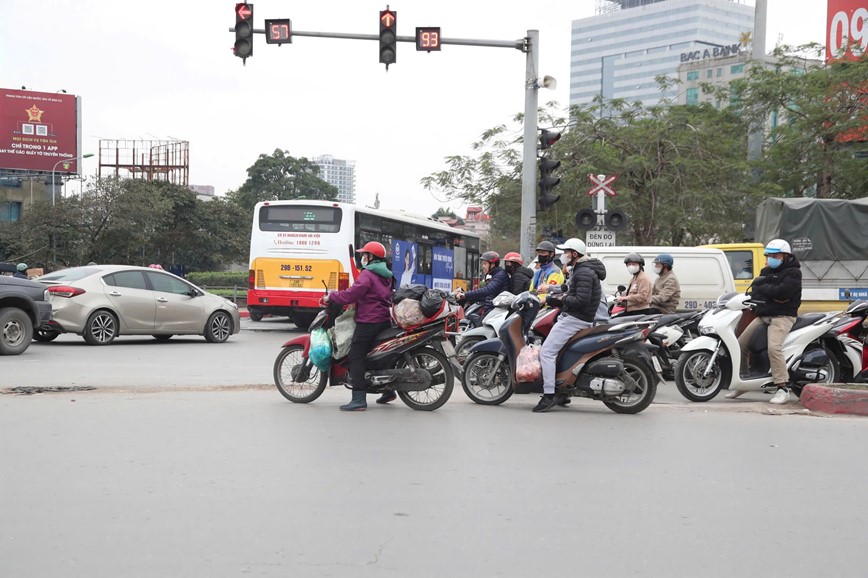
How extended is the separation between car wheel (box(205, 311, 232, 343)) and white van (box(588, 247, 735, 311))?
7.34 metres

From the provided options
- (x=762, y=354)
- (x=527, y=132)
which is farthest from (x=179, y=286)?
(x=762, y=354)

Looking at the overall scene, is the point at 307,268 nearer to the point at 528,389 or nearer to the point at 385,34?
the point at 385,34

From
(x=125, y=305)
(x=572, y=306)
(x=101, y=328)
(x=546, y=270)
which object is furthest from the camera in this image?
(x=125, y=305)

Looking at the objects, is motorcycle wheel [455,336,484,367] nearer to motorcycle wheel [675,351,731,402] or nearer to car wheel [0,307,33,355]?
motorcycle wheel [675,351,731,402]

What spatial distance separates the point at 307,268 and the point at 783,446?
14.8m

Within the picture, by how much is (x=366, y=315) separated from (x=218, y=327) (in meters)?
9.45

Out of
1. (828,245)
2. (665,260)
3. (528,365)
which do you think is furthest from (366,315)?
(828,245)

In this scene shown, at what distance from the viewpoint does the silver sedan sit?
15.5 m

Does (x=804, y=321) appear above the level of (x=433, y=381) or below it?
above

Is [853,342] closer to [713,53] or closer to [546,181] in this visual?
[546,181]

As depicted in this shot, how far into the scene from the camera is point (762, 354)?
33.8 feet

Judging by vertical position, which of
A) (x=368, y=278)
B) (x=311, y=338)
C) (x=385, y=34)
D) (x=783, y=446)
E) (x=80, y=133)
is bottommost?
(x=783, y=446)

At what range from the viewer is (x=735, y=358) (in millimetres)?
10156

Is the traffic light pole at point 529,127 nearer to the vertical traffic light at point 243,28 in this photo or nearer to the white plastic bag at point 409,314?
the vertical traffic light at point 243,28
